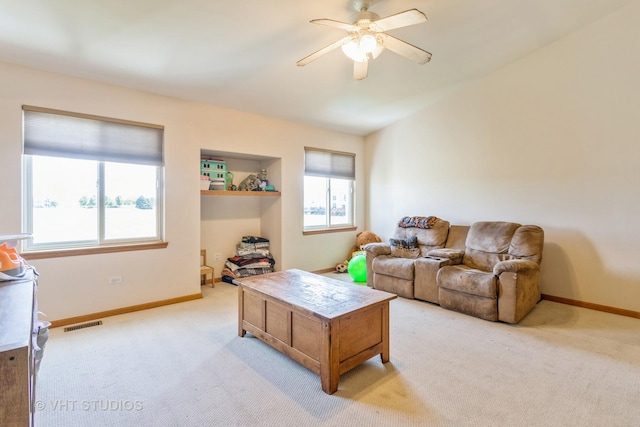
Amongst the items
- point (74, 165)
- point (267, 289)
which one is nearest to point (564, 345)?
point (267, 289)

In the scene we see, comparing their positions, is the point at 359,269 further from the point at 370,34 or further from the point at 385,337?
the point at 370,34

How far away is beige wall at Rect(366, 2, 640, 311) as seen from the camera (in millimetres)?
3438

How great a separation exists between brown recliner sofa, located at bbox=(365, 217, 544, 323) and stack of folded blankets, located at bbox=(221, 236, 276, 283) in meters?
1.60

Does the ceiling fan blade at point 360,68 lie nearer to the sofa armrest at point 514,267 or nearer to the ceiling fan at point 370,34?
the ceiling fan at point 370,34

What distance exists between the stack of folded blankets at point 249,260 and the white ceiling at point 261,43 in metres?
2.00

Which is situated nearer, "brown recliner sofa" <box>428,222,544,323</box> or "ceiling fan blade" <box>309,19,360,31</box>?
"ceiling fan blade" <box>309,19,360,31</box>

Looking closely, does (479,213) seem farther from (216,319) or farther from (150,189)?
(150,189)

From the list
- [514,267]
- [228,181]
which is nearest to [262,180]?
[228,181]

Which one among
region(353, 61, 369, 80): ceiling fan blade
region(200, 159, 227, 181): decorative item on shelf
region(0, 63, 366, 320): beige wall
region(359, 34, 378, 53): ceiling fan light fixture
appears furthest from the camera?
region(200, 159, 227, 181): decorative item on shelf

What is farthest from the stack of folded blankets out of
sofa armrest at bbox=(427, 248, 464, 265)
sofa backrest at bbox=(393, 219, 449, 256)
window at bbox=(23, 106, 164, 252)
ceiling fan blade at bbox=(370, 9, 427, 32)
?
ceiling fan blade at bbox=(370, 9, 427, 32)

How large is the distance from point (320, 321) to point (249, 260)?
112 inches

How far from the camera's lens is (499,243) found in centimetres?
386

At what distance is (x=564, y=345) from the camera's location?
274cm

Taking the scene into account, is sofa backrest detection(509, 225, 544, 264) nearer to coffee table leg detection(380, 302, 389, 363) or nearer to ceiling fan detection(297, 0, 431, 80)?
coffee table leg detection(380, 302, 389, 363)
